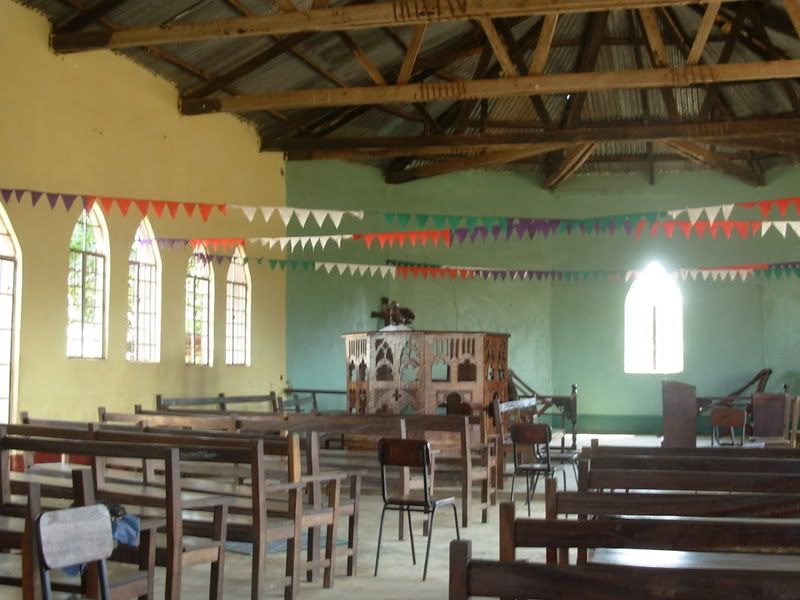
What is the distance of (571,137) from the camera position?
1392 cm

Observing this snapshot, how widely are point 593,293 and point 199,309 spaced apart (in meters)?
8.31

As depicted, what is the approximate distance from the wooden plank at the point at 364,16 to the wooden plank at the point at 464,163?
6.56 metres

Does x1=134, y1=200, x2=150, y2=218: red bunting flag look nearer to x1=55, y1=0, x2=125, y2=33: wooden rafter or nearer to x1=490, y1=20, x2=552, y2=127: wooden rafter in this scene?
x1=55, y1=0, x2=125, y2=33: wooden rafter

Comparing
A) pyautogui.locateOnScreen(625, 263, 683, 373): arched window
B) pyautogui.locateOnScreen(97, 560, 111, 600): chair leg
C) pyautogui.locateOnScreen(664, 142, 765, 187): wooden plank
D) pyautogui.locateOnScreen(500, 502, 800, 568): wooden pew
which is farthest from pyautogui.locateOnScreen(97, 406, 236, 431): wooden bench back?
pyautogui.locateOnScreen(625, 263, 683, 373): arched window

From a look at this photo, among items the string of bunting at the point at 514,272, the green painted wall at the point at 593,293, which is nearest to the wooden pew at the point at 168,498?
the string of bunting at the point at 514,272

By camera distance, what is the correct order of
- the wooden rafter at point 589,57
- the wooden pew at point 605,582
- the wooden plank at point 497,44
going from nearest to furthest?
the wooden pew at point 605,582 < the wooden plank at point 497,44 < the wooden rafter at point 589,57

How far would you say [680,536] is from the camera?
264cm

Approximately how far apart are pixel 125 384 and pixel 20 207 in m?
2.68

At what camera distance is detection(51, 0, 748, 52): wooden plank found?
8641 millimetres

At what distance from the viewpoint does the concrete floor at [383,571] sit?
18.6ft

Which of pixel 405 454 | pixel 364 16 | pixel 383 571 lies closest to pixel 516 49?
pixel 364 16

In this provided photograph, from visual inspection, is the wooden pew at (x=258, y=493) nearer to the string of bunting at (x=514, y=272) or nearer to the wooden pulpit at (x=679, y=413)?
the wooden pulpit at (x=679, y=413)

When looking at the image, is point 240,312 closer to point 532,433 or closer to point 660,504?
point 532,433

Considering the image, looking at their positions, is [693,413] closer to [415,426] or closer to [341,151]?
[415,426]
